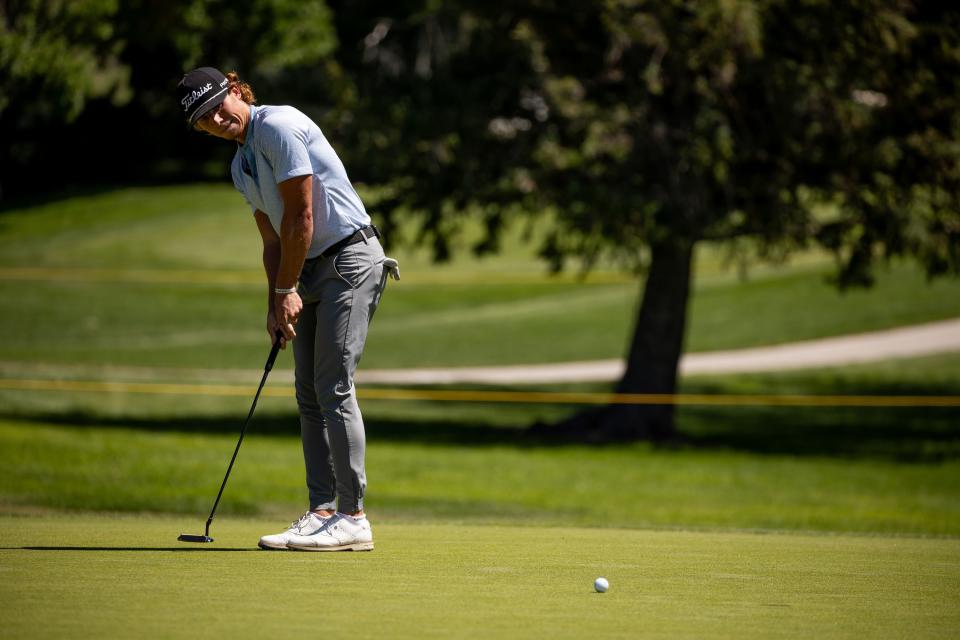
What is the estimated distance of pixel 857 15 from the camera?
572 inches

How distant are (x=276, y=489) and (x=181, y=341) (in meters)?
16.7

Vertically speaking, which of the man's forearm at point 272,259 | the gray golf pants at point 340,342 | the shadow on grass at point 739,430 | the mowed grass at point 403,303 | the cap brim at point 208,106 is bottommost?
the mowed grass at point 403,303

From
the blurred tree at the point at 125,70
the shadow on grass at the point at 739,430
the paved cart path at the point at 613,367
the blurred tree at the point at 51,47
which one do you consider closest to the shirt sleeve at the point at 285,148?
the shadow on grass at the point at 739,430

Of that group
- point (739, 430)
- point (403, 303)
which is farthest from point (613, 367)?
point (403, 303)

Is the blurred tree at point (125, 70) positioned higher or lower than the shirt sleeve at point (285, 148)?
lower

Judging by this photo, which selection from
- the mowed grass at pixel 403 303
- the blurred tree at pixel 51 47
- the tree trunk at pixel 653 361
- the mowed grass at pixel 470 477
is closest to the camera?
the mowed grass at pixel 470 477

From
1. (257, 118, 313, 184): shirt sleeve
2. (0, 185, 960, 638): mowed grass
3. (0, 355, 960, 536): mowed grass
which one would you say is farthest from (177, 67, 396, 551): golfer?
(0, 355, 960, 536): mowed grass

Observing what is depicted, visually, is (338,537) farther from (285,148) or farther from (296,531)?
(285,148)

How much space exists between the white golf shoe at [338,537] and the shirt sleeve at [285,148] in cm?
156

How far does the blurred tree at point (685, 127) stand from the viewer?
14766 mm

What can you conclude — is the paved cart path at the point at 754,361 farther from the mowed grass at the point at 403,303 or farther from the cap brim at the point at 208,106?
the cap brim at the point at 208,106

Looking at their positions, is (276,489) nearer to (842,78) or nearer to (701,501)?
(701,501)

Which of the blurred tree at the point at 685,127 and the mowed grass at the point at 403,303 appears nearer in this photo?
the blurred tree at the point at 685,127

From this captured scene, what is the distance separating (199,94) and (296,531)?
2.00 meters
